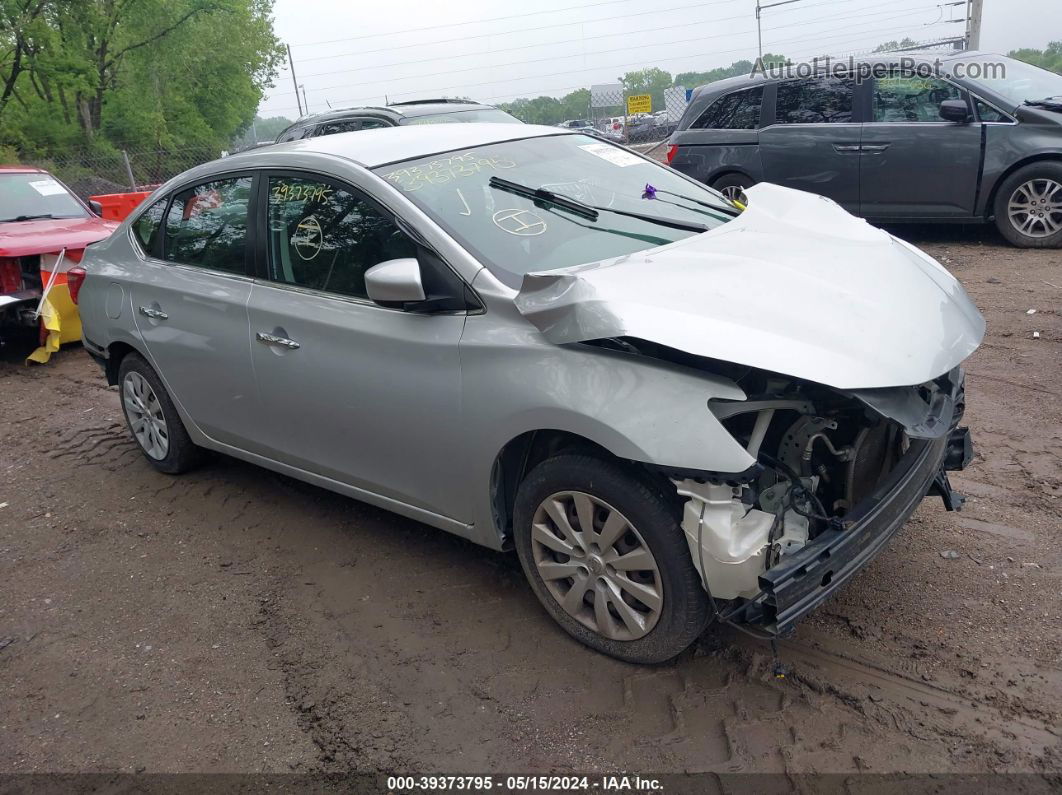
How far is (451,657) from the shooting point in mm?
3229

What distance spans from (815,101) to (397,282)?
24.4ft

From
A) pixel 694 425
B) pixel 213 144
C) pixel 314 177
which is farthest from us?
pixel 213 144

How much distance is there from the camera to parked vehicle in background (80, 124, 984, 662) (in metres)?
2.68

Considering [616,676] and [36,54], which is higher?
[36,54]

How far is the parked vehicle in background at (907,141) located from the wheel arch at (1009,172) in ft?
0.04

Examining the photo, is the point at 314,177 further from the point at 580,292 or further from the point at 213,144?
the point at 213,144

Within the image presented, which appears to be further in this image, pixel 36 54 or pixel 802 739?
pixel 36 54

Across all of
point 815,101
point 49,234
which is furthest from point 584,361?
point 815,101

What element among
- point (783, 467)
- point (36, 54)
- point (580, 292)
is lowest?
point (783, 467)

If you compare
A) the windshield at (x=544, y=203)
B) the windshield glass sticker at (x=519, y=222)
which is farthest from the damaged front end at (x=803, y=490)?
the windshield glass sticker at (x=519, y=222)

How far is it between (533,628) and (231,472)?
97.9 inches

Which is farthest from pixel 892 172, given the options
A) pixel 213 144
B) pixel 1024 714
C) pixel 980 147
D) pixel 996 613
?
pixel 213 144

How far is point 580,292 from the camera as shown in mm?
2846

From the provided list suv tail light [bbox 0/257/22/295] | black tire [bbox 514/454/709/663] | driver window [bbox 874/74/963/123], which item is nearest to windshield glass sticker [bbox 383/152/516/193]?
black tire [bbox 514/454/709/663]
